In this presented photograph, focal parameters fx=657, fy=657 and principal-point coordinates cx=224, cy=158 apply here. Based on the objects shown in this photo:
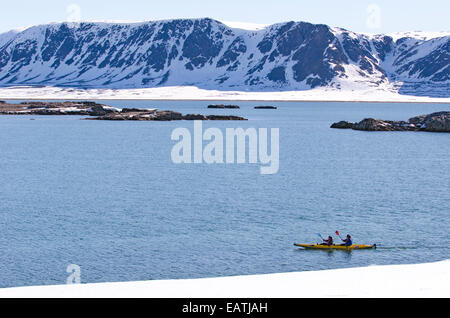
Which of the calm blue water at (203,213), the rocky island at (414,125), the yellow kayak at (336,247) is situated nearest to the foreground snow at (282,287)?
the calm blue water at (203,213)

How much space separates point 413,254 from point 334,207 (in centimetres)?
1503

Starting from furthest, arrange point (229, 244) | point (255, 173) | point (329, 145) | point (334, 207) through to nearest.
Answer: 1. point (329, 145)
2. point (255, 173)
3. point (334, 207)
4. point (229, 244)

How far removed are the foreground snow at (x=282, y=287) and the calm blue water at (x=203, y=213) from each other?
13.4 ft

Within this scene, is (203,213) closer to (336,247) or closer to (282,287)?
(336,247)

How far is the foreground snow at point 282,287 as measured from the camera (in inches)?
1107

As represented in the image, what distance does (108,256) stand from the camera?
3869 cm

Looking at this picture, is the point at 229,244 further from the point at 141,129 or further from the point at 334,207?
the point at 141,129

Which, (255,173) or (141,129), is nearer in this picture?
(255,173)

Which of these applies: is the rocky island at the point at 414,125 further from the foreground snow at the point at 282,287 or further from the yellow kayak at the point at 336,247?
the foreground snow at the point at 282,287

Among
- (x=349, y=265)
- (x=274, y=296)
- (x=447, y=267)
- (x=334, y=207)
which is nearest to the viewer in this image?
(x=274, y=296)

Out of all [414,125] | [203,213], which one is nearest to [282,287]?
[203,213]

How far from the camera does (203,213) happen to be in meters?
51.4

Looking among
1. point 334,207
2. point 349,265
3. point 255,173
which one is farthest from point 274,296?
point 255,173

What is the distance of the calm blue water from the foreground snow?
4086mm
